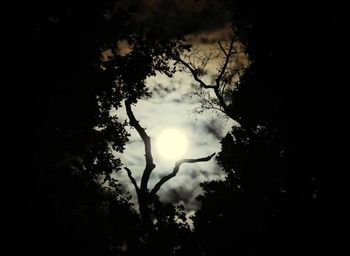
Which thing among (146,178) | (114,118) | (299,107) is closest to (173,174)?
(146,178)

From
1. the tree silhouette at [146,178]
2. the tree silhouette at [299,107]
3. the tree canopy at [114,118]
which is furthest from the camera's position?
the tree silhouette at [146,178]

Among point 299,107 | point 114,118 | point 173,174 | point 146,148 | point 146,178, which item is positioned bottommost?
point 146,178

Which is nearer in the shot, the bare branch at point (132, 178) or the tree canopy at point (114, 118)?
the tree canopy at point (114, 118)

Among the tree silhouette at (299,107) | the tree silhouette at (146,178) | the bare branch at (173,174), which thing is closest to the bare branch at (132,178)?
the tree silhouette at (146,178)

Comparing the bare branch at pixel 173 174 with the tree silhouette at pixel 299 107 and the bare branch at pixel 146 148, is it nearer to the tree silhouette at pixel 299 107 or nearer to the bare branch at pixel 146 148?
the bare branch at pixel 146 148

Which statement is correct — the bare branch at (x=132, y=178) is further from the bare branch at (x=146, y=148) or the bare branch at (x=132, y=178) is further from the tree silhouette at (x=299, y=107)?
the tree silhouette at (x=299, y=107)

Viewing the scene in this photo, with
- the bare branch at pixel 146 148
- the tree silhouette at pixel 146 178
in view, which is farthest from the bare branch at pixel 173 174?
the bare branch at pixel 146 148

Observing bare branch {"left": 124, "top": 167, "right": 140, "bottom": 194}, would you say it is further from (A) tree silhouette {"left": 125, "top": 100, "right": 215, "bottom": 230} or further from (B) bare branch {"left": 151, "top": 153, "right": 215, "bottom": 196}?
(B) bare branch {"left": 151, "top": 153, "right": 215, "bottom": 196}

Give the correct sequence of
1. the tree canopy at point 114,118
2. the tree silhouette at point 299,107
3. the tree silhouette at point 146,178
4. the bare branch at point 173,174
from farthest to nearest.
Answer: the bare branch at point 173,174
the tree silhouette at point 146,178
the tree silhouette at point 299,107
the tree canopy at point 114,118

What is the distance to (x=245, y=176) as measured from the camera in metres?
22.5

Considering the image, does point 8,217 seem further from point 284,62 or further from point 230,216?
point 230,216

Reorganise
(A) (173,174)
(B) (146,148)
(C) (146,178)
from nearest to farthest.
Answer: (C) (146,178)
(B) (146,148)
(A) (173,174)

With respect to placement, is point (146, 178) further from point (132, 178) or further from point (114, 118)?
point (114, 118)

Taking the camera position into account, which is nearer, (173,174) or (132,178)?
(132,178)
